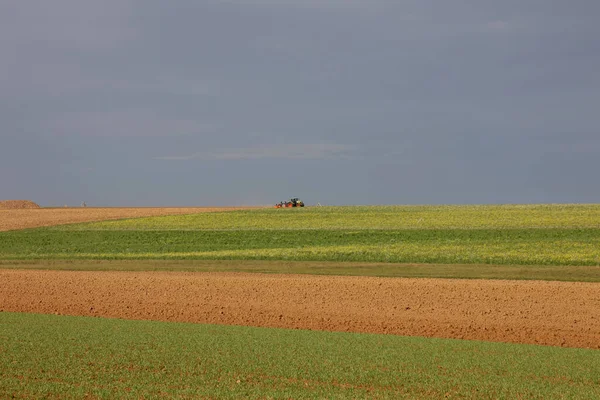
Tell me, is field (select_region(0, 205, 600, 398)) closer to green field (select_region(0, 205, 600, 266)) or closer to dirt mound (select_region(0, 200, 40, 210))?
green field (select_region(0, 205, 600, 266))

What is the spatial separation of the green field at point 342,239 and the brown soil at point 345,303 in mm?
6847

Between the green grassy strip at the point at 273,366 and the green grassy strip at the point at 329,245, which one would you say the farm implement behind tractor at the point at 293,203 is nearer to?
the green grassy strip at the point at 329,245

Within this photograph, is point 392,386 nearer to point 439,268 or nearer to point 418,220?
point 439,268

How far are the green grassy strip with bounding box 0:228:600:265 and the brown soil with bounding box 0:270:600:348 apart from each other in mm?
6386

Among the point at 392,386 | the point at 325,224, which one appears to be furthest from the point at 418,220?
the point at 392,386

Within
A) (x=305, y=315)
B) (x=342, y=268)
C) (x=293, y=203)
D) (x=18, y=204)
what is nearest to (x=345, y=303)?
(x=305, y=315)

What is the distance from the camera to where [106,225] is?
53.9m

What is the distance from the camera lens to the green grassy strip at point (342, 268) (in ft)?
84.1

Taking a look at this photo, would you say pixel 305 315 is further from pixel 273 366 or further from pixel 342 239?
pixel 342 239

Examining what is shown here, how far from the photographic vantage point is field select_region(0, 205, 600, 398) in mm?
A: 10656

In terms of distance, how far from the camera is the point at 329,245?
119 ft

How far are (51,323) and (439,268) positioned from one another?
16.2 m

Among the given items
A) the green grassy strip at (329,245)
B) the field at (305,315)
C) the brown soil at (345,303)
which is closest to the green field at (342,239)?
the green grassy strip at (329,245)

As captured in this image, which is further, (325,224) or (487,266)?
(325,224)
